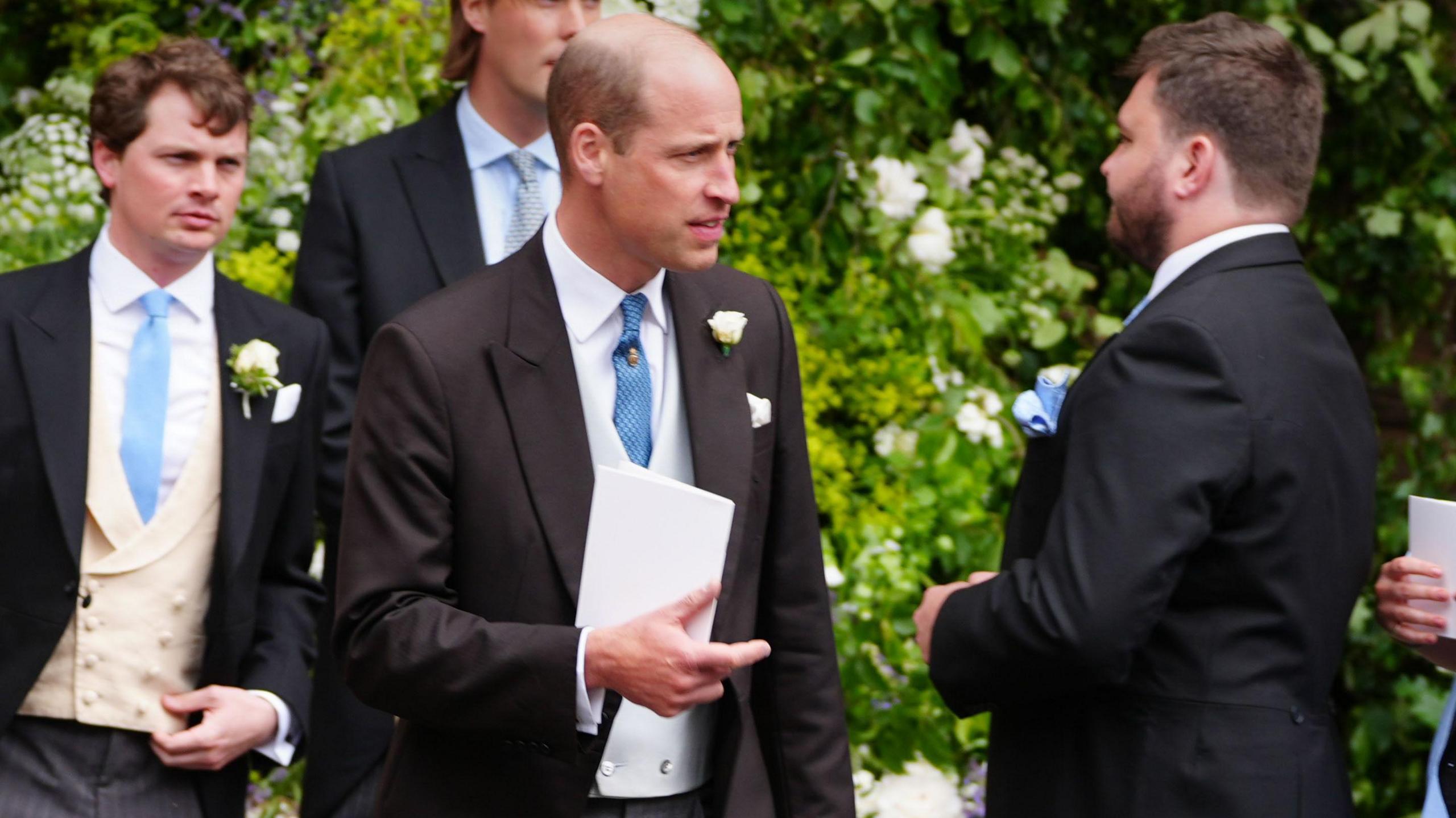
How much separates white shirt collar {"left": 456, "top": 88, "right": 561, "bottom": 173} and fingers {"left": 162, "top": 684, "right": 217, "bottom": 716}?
1.18 meters

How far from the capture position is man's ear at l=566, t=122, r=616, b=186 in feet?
7.54

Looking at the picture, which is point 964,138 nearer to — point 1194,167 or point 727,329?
point 1194,167

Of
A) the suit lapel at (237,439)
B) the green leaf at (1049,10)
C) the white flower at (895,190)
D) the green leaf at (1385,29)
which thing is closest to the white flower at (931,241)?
the white flower at (895,190)

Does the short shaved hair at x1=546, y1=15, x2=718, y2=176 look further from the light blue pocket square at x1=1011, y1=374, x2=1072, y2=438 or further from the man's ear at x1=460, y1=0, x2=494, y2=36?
the man's ear at x1=460, y1=0, x2=494, y2=36

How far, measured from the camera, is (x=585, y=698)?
2119 mm

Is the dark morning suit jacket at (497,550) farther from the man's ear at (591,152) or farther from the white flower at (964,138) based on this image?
the white flower at (964,138)

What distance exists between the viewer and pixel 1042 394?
111 inches

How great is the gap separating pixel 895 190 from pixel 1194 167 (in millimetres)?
2045

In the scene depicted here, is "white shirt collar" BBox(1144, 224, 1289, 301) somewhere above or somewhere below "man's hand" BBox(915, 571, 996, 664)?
above

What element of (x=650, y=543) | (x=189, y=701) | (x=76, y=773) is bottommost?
(x=76, y=773)

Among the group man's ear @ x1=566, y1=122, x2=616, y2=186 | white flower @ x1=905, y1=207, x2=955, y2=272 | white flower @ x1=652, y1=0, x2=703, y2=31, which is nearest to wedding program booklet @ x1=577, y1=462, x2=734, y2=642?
man's ear @ x1=566, y1=122, x2=616, y2=186

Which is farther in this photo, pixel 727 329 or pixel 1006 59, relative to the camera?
pixel 1006 59

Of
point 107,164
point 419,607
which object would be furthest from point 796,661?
point 107,164

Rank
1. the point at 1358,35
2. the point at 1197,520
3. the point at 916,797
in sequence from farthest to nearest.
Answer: the point at 1358,35 → the point at 916,797 → the point at 1197,520
